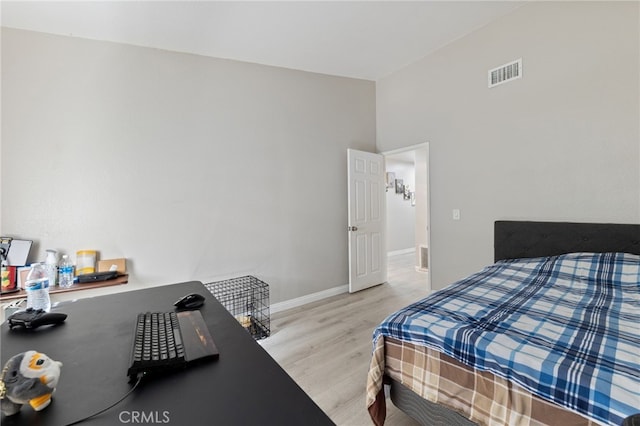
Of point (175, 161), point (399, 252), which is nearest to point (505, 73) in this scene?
point (175, 161)

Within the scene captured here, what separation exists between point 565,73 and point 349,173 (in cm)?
228

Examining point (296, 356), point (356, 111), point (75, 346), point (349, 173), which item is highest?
point (356, 111)

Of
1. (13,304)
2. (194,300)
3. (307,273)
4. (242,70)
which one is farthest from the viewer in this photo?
(307,273)

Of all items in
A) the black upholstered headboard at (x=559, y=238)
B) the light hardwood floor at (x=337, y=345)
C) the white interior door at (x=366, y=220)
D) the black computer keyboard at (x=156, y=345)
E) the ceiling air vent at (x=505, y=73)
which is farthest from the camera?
the white interior door at (x=366, y=220)

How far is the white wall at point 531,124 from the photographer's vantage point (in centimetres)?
219

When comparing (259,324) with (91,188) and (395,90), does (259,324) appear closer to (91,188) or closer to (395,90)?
(91,188)

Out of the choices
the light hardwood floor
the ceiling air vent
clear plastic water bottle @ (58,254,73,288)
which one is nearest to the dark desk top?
the light hardwood floor

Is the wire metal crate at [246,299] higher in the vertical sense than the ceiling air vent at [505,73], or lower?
lower

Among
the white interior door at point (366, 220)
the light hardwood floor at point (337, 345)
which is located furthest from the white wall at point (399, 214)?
the light hardwood floor at point (337, 345)

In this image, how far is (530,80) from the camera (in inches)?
104

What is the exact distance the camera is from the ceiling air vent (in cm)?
270

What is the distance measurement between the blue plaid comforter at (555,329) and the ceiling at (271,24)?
2.41 m

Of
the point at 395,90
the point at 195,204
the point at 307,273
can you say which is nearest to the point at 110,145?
the point at 195,204

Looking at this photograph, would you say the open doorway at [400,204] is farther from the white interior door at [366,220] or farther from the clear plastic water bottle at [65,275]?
the clear plastic water bottle at [65,275]
